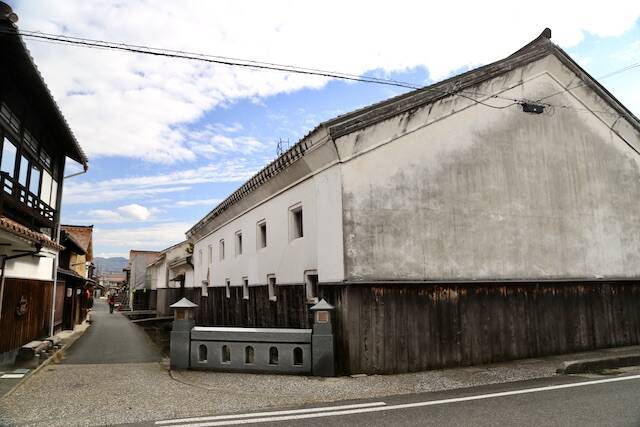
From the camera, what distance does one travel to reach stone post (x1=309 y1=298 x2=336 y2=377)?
30.3 feet

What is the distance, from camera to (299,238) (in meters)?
12.1

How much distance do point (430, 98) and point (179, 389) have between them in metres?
8.33

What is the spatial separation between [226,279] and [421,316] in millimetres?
10826

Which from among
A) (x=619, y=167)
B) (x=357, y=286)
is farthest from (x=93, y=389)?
(x=619, y=167)

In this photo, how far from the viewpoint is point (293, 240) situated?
40.8 feet

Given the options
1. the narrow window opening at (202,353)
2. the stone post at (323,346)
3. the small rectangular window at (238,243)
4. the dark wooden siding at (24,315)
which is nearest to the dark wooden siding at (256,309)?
the small rectangular window at (238,243)

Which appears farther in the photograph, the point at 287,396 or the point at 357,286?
the point at 357,286

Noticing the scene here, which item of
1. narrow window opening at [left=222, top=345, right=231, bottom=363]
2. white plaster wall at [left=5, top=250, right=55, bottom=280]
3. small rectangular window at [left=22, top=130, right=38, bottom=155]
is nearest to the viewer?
narrow window opening at [left=222, top=345, right=231, bottom=363]

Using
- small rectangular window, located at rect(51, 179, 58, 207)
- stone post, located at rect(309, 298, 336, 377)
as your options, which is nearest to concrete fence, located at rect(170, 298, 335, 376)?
stone post, located at rect(309, 298, 336, 377)

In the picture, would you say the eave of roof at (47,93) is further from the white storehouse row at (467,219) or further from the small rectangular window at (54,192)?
the white storehouse row at (467,219)

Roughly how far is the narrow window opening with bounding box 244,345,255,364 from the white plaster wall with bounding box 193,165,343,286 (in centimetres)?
221

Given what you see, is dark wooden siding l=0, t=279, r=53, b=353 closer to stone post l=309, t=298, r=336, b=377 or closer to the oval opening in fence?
the oval opening in fence

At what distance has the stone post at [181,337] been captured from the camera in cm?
979

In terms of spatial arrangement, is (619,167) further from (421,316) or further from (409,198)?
(421,316)
